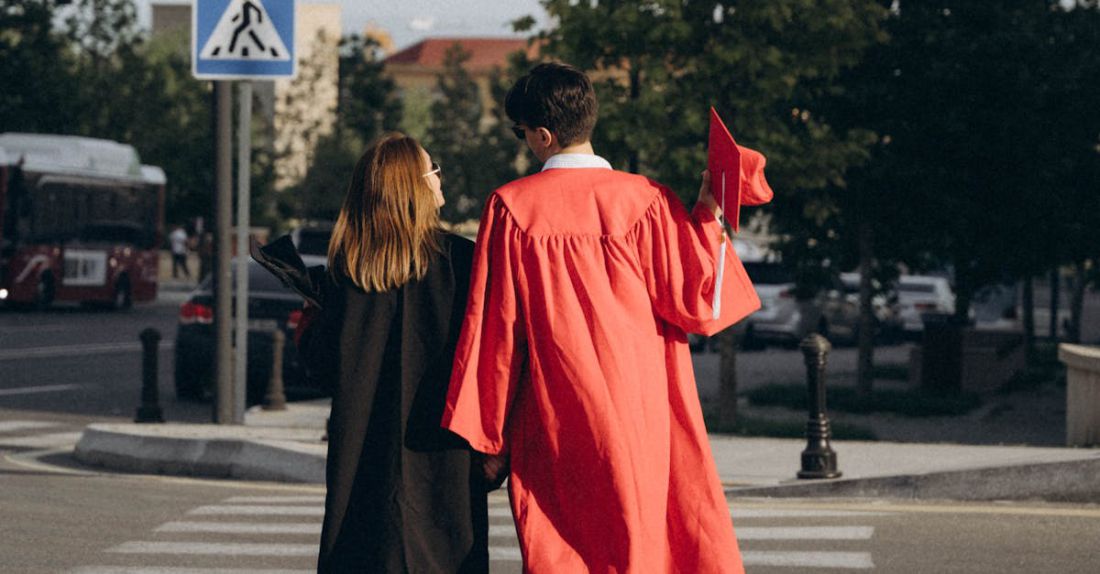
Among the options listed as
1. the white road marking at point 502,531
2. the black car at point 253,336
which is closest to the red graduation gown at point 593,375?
the white road marking at point 502,531

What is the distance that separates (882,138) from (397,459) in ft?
49.0

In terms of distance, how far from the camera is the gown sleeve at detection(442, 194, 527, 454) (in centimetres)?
439

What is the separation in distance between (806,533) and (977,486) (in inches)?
61.2

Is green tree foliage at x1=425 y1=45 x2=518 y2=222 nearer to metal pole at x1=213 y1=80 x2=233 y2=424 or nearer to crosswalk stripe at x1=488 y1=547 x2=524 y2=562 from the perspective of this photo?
metal pole at x1=213 y1=80 x2=233 y2=424

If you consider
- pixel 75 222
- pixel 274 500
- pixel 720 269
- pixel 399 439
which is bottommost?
pixel 274 500

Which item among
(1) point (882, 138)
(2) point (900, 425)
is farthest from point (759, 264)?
(2) point (900, 425)

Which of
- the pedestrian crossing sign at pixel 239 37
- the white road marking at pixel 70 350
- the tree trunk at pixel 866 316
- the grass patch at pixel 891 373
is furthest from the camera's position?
the grass patch at pixel 891 373

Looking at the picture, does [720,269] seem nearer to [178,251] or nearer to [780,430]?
[780,430]

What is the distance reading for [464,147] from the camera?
45188mm

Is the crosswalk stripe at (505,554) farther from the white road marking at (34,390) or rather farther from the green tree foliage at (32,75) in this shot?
the green tree foliage at (32,75)

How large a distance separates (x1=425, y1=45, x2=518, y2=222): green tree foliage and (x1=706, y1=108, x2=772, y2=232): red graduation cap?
3164 cm

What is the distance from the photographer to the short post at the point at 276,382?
51.1 feet

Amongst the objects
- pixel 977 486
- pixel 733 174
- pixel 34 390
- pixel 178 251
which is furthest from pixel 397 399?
pixel 178 251

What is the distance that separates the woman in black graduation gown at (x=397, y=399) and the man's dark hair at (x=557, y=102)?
12.4 inches
